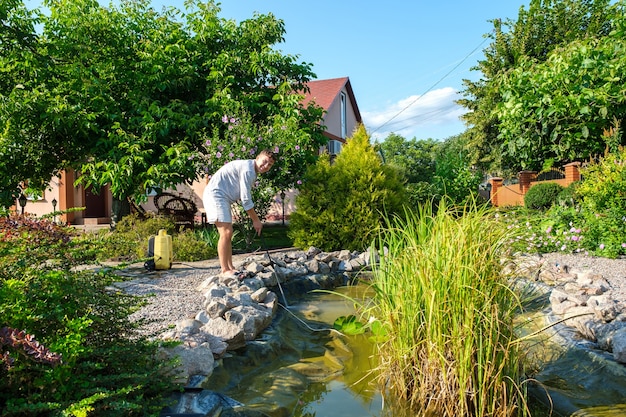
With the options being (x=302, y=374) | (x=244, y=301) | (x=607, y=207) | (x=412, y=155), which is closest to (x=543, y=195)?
(x=607, y=207)

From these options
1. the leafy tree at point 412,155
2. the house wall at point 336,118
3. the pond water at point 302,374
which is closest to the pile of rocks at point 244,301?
the pond water at point 302,374

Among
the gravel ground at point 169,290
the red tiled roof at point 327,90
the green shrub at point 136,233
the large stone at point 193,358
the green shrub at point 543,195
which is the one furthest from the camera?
the red tiled roof at point 327,90

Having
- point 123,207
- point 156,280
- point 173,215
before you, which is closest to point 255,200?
point 173,215

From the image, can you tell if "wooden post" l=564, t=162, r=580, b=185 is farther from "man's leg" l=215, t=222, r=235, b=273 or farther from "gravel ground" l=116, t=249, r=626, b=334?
"man's leg" l=215, t=222, r=235, b=273

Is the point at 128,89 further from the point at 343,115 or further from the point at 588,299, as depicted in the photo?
the point at 343,115

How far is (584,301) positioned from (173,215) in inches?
293

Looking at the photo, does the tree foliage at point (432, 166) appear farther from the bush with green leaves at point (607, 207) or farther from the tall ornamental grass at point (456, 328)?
the tall ornamental grass at point (456, 328)

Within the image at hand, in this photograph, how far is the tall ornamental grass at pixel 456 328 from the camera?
2080mm

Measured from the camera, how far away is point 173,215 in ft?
29.5

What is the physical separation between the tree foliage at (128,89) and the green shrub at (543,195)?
5313 mm

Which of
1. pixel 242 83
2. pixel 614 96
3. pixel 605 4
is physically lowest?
pixel 614 96

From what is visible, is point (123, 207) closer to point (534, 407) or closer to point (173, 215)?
point (173, 215)

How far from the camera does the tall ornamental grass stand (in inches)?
81.9

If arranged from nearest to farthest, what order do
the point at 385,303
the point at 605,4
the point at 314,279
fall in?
the point at 385,303, the point at 314,279, the point at 605,4
